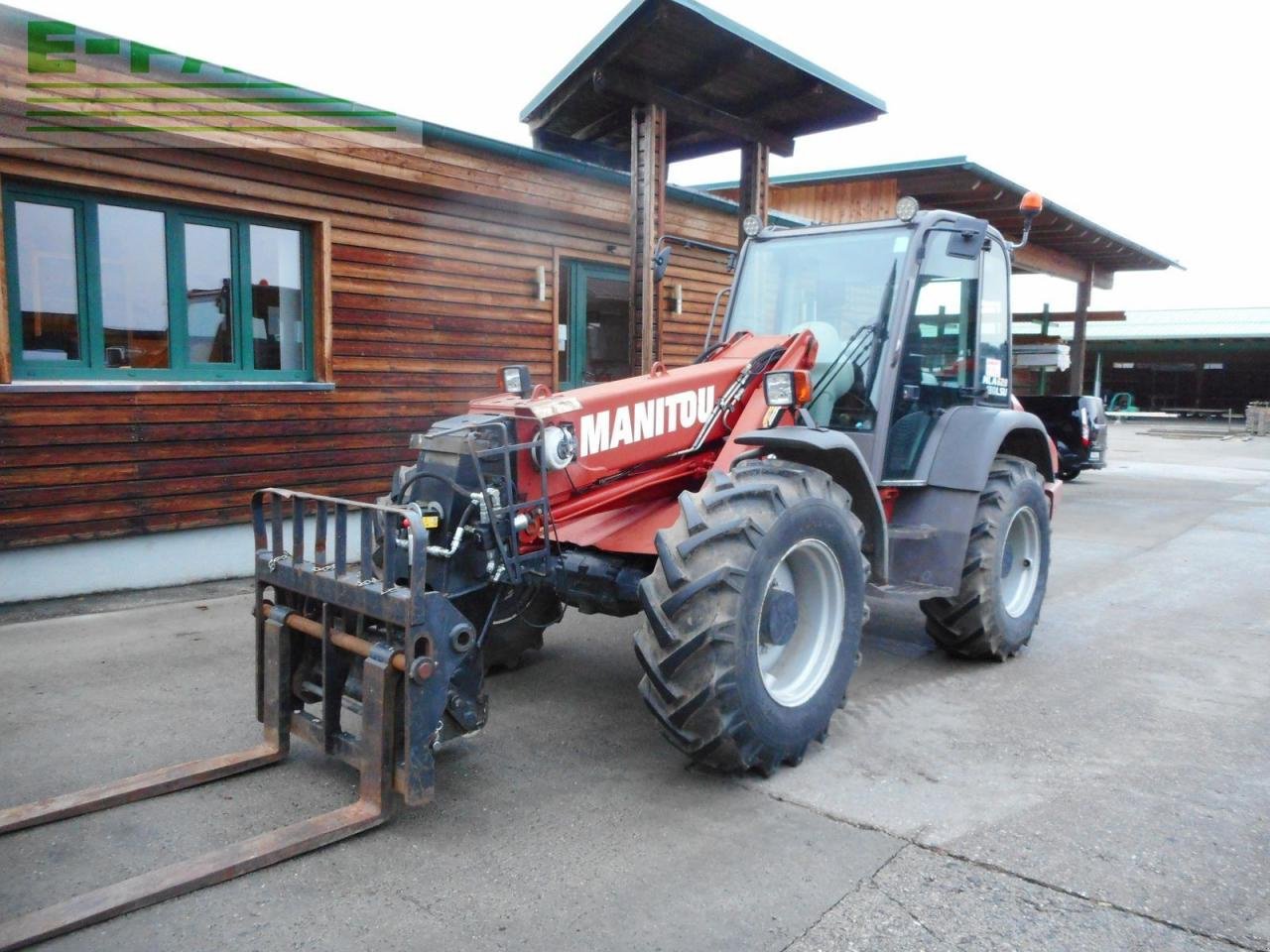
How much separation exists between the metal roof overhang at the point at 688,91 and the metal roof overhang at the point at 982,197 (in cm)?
393

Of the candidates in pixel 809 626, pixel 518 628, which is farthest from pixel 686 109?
pixel 809 626

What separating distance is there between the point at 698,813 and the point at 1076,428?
12.7m

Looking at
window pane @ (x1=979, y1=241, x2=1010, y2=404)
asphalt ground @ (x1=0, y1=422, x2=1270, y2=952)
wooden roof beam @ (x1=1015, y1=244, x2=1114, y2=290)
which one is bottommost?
asphalt ground @ (x1=0, y1=422, x2=1270, y2=952)

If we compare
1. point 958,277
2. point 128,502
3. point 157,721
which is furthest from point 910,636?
point 128,502

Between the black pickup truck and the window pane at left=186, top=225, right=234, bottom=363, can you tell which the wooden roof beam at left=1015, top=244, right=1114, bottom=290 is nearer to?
the black pickup truck

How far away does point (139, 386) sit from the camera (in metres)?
6.57

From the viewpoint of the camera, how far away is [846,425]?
193 inches

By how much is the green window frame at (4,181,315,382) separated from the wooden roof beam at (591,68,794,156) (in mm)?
2753

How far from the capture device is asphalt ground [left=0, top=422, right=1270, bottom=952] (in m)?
2.80

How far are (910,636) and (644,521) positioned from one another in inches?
102

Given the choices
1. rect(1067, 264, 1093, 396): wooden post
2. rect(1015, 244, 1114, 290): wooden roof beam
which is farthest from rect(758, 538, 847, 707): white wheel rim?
rect(1067, 264, 1093, 396): wooden post

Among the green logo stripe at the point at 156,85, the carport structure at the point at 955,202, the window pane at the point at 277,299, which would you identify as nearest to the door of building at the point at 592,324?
the window pane at the point at 277,299

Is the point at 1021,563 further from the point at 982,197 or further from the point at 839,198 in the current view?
the point at 839,198

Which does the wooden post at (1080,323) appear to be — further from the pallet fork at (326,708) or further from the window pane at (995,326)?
the pallet fork at (326,708)
